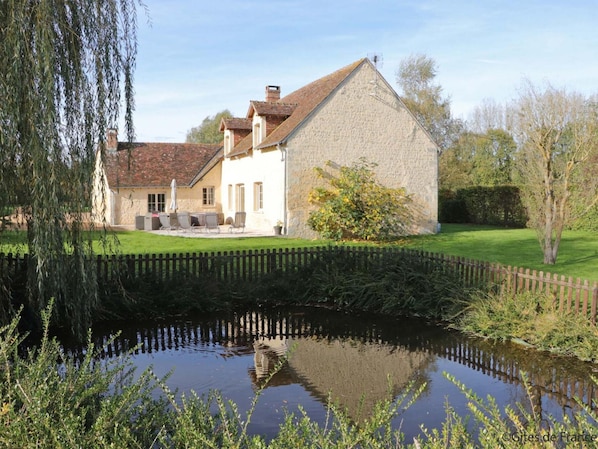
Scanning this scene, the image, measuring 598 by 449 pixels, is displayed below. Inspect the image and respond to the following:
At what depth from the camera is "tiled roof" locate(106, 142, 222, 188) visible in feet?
95.1

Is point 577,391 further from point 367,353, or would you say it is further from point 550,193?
point 550,193

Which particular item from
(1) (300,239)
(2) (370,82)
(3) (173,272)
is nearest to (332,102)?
(2) (370,82)

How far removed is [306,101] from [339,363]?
1741 cm

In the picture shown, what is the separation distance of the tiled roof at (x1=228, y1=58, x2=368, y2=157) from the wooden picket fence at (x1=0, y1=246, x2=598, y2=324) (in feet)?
32.1

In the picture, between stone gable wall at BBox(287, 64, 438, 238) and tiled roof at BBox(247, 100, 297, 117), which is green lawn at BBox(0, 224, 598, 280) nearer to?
stone gable wall at BBox(287, 64, 438, 238)

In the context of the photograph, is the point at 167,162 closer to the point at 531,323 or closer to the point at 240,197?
the point at 240,197

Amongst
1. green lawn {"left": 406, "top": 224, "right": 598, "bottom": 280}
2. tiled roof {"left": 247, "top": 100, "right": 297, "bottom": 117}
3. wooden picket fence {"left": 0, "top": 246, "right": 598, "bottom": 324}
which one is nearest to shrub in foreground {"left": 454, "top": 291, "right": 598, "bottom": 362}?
wooden picket fence {"left": 0, "top": 246, "right": 598, "bottom": 324}

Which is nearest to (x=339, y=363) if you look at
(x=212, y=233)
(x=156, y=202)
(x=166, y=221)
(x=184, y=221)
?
(x=212, y=233)

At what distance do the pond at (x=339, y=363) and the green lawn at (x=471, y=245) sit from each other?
6242 mm

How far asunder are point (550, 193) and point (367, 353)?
8.92m

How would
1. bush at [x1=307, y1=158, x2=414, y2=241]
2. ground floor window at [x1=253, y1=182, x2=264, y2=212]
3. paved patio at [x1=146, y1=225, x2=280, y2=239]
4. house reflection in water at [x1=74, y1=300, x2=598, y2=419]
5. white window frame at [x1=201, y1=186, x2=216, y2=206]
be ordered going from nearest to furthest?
1. house reflection in water at [x1=74, y1=300, x2=598, y2=419]
2. bush at [x1=307, y1=158, x2=414, y2=241]
3. paved patio at [x1=146, y1=225, x2=280, y2=239]
4. ground floor window at [x1=253, y1=182, x2=264, y2=212]
5. white window frame at [x1=201, y1=186, x2=216, y2=206]

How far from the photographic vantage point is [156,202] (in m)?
29.4

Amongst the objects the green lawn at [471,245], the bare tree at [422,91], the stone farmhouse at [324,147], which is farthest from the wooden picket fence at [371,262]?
the bare tree at [422,91]

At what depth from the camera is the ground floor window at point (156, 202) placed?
2925 centimetres
